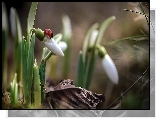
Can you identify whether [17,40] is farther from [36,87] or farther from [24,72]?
[36,87]

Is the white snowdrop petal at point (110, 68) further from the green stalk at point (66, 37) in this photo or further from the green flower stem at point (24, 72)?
the green flower stem at point (24, 72)

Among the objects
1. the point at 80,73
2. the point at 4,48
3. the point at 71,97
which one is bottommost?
the point at 71,97

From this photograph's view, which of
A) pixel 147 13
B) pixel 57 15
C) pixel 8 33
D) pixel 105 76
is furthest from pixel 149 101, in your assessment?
pixel 8 33

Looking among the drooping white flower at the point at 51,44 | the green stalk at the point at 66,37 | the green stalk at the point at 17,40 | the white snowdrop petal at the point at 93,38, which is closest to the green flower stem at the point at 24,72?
the green stalk at the point at 17,40

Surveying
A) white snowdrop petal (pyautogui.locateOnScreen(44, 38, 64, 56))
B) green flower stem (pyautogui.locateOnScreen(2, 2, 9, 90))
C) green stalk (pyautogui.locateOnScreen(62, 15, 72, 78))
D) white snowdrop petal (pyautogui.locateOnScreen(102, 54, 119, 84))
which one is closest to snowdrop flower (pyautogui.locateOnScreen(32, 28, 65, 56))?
white snowdrop petal (pyautogui.locateOnScreen(44, 38, 64, 56))

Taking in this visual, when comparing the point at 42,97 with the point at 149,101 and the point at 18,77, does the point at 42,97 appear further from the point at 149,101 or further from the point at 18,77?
the point at 149,101

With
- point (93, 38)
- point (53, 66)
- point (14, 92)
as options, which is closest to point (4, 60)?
point (14, 92)

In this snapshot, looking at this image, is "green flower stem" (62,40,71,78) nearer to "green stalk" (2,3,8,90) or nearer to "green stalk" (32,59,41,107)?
"green stalk" (32,59,41,107)
